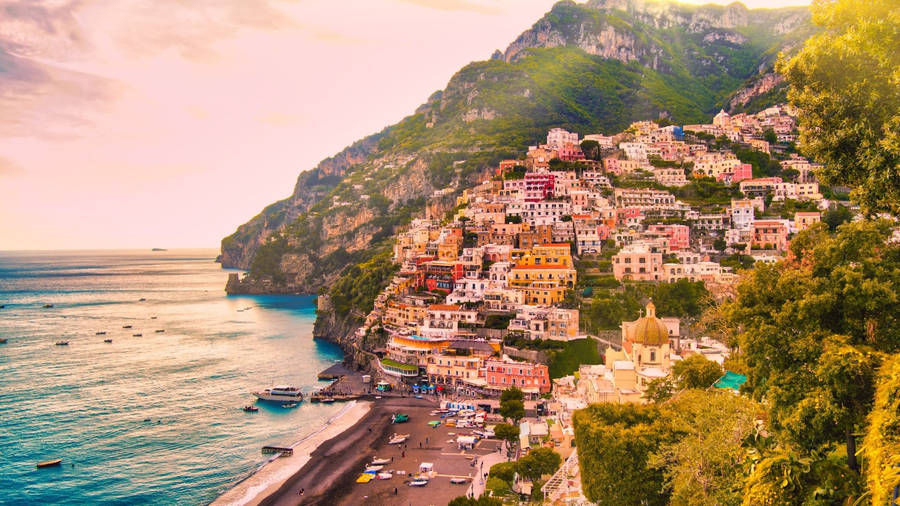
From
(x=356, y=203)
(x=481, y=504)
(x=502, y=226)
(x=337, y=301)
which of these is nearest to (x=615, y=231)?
(x=502, y=226)

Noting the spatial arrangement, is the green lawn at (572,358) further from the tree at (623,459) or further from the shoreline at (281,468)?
the tree at (623,459)

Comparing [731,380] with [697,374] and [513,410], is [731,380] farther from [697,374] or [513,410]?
[513,410]

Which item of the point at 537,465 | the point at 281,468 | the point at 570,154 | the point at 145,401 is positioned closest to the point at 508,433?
the point at 537,465

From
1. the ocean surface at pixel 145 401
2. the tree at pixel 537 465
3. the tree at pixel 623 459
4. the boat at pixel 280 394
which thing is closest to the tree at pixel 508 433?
the tree at pixel 537 465

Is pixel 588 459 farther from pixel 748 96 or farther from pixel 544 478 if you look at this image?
pixel 748 96

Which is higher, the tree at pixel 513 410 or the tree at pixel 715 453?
the tree at pixel 715 453
